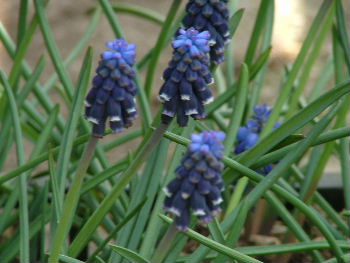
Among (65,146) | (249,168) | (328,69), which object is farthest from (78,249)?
(328,69)

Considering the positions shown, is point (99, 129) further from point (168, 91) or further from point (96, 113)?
point (168, 91)

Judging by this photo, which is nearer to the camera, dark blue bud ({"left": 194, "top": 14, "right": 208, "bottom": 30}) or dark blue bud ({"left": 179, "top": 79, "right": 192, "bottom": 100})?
dark blue bud ({"left": 179, "top": 79, "right": 192, "bottom": 100})

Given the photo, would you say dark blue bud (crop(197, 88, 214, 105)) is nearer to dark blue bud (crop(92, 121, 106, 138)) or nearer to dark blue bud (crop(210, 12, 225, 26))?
dark blue bud (crop(92, 121, 106, 138))

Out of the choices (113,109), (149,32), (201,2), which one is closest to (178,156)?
(201,2)

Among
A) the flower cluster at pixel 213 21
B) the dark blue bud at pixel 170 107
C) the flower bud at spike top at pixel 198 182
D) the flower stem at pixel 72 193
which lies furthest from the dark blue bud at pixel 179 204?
the flower cluster at pixel 213 21

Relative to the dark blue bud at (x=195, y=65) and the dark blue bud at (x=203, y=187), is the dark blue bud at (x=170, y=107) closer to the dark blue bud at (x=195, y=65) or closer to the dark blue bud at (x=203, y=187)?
the dark blue bud at (x=195, y=65)

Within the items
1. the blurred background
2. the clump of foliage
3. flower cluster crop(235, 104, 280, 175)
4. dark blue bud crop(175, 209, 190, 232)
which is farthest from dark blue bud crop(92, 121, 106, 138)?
the blurred background

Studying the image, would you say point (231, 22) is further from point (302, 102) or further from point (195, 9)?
point (302, 102)
